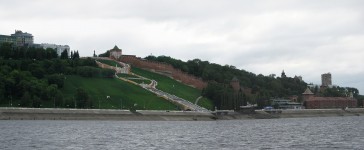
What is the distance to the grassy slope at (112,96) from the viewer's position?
580ft

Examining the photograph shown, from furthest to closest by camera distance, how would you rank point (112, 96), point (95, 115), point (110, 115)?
point (112, 96), point (110, 115), point (95, 115)

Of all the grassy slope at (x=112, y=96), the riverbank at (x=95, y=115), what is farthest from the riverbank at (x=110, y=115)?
the grassy slope at (x=112, y=96)

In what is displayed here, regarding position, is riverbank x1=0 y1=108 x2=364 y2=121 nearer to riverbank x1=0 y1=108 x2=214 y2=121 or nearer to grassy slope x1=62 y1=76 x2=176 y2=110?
A: riverbank x1=0 y1=108 x2=214 y2=121

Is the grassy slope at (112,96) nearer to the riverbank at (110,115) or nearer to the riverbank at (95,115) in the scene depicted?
the riverbank at (95,115)

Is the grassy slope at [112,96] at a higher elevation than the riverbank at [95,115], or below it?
higher

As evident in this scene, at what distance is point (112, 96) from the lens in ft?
605

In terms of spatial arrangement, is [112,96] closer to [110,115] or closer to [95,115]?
[110,115]

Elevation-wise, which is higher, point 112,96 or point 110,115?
point 112,96

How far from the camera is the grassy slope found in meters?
177

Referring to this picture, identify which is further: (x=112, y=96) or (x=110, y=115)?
(x=112, y=96)

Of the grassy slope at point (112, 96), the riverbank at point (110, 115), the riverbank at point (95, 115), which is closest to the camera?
the riverbank at point (95, 115)

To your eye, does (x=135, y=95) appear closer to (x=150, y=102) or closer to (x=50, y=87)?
(x=150, y=102)

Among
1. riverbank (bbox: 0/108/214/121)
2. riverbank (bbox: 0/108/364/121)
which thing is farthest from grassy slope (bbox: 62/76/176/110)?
riverbank (bbox: 0/108/364/121)

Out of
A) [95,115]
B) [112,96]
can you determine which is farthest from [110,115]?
[112,96]
